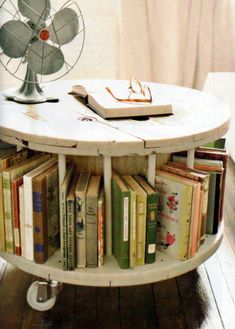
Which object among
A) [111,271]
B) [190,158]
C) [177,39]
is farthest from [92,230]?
[177,39]

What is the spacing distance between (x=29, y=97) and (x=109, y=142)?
0.50 metres

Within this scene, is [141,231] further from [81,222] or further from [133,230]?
[81,222]

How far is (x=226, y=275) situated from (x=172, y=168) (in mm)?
475

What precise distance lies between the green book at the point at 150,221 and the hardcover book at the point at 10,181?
11.8 inches

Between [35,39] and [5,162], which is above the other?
[35,39]

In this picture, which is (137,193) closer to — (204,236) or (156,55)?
(204,236)

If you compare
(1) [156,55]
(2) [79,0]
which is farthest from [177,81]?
(2) [79,0]

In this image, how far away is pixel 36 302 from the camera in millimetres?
1472

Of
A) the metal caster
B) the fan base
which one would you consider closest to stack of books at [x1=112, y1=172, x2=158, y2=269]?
the metal caster

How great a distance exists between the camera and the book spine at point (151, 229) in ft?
4.49

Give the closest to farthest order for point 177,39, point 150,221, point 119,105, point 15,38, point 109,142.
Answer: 1. point 109,142
2. point 150,221
3. point 119,105
4. point 15,38
5. point 177,39

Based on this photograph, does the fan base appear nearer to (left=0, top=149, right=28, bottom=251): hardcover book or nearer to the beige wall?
(left=0, top=149, right=28, bottom=251): hardcover book

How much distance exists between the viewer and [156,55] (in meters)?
2.77

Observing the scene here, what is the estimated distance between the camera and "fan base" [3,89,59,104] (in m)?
1.66
